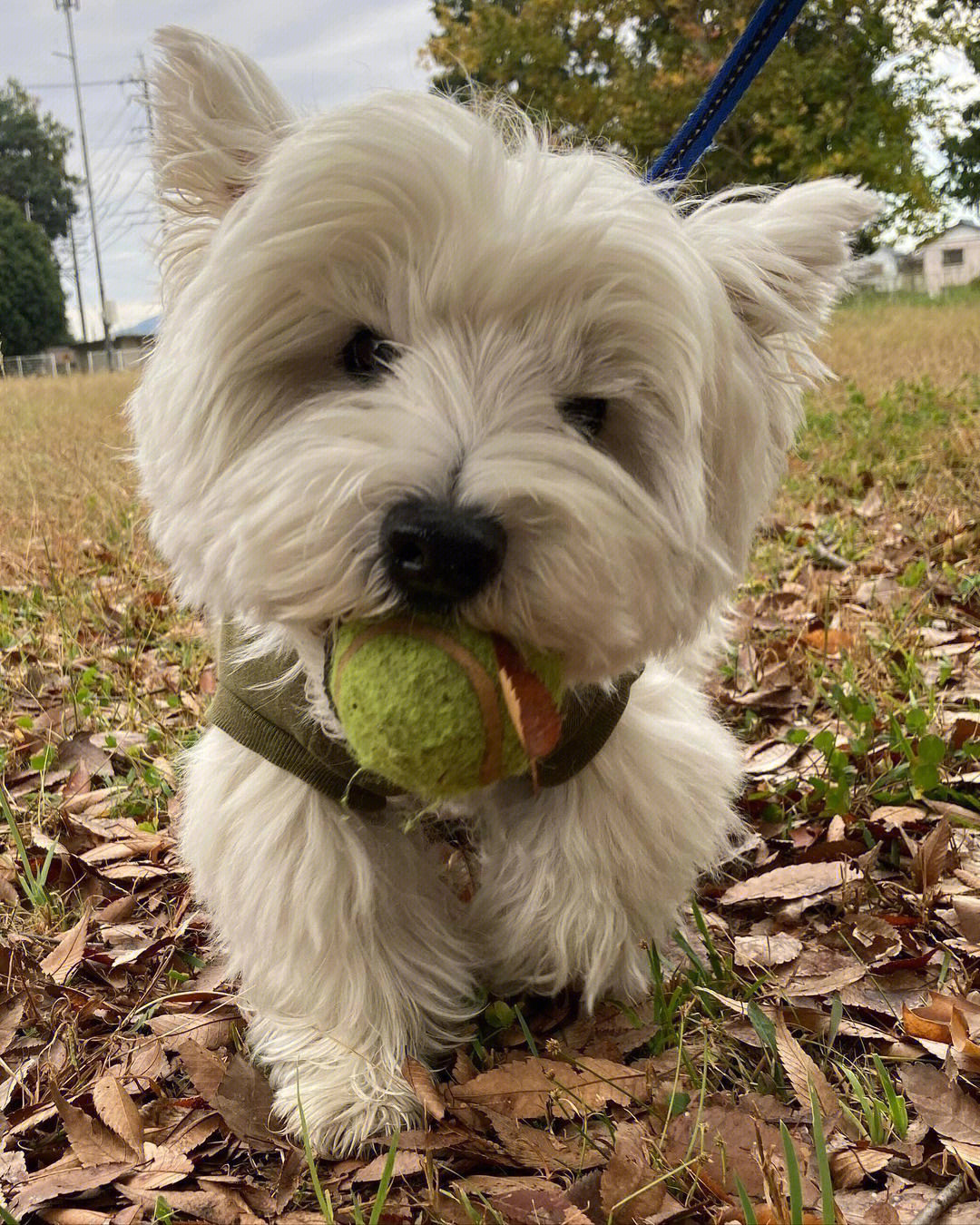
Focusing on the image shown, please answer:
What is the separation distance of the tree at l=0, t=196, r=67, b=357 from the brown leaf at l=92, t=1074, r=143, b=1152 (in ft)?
103

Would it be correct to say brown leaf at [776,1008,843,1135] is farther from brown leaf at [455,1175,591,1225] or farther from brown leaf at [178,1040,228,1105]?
brown leaf at [178,1040,228,1105]

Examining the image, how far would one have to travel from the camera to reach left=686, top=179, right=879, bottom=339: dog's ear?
72.6 inches

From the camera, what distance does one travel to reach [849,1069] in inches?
68.1

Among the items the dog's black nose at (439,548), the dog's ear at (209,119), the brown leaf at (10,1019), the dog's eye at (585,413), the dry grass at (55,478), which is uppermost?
the dog's ear at (209,119)

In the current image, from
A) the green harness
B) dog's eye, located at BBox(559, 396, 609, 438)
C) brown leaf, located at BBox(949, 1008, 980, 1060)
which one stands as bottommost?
brown leaf, located at BBox(949, 1008, 980, 1060)

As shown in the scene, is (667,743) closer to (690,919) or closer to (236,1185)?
(690,919)

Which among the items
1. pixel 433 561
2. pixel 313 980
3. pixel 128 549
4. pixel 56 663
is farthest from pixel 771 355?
pixel 128 549

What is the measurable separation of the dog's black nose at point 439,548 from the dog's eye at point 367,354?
1.33ft

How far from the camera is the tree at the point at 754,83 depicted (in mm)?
18906

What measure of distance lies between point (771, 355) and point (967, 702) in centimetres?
154

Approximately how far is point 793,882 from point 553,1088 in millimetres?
817

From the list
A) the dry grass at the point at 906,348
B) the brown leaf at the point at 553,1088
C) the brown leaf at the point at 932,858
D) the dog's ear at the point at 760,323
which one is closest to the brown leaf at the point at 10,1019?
the brown leaf at the point at 553,1088

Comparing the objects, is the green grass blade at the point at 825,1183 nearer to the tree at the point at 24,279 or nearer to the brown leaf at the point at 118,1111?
the brown leaf at the point at 118,1111

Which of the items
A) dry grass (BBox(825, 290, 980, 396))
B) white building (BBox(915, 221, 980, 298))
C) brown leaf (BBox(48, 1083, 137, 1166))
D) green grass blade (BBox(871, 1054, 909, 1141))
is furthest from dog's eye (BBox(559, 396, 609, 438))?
white building (BBox(915, 221, 980, 298))
